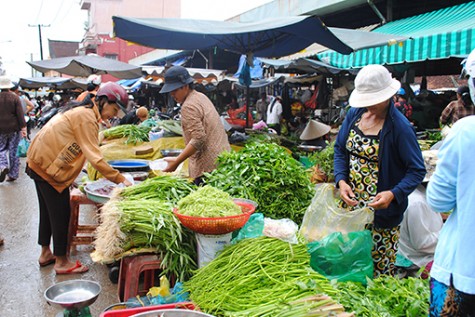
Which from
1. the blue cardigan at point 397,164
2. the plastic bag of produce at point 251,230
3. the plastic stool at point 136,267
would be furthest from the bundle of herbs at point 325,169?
the plastic stool at point 136,267

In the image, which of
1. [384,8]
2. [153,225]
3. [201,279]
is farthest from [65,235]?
[384,8]

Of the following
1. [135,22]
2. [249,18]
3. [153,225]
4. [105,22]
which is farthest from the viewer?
[105,22]

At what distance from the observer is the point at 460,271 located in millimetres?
1623

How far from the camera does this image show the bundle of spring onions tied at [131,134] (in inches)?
272

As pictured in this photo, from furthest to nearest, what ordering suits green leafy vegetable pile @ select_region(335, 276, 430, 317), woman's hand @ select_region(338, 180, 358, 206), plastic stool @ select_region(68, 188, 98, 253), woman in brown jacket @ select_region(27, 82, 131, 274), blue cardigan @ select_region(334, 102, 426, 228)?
1. plastic stool @ select_region(68, 188, 98, 253)
2. woman in brown jacket @ select_region(27, 82, 131, 274)
3. woman's hand @ select_region(338, 180, 358, 206)
4. blue cardigan @ select_region(334, 102, 426, 228)
5. green leafy vegetable pile @ select_region(335, 276, 430, 317)

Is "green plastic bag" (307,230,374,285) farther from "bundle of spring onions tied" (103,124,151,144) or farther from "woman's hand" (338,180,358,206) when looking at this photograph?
"bundle of spring onions tied" (103,124,151,144)

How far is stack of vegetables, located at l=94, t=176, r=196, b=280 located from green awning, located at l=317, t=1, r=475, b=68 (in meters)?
5.76

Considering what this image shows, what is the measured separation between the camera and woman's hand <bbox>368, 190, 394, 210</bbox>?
2.61m

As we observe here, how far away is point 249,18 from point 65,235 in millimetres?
13780

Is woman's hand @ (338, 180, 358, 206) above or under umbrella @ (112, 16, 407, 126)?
under

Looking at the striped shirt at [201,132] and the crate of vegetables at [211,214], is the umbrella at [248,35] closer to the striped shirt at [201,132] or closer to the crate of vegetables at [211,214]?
the striped shirt at [201,132]

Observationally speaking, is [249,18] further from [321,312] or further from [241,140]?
[321,312]

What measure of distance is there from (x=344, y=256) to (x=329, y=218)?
32cm

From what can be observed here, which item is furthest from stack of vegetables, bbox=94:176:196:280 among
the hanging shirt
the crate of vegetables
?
the hanging shirt
